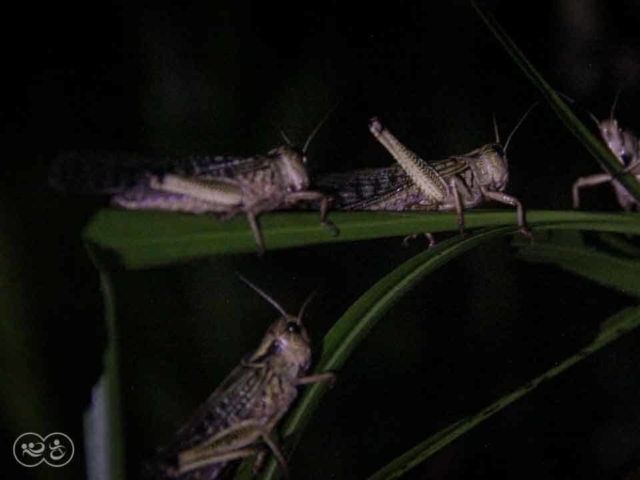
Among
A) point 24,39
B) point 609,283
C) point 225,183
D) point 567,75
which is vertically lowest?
point 609,283

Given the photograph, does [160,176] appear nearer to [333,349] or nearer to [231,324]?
[333,349]

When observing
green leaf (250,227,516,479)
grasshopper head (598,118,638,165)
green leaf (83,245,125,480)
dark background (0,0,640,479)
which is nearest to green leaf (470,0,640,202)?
green leaf (250,227,516,479)

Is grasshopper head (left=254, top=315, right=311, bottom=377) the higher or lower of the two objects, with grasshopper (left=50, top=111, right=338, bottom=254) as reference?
lower

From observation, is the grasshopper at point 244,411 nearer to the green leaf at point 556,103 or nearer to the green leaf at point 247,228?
the green leaf at point 247,228

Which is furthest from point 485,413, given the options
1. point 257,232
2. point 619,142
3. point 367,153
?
point 367,153

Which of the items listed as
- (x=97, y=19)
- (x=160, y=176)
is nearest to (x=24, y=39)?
(x=97, y=19)

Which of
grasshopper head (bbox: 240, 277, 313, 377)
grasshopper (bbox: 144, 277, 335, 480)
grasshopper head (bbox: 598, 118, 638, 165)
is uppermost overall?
grasshopper head (bbox: 598, 118, 638, 165)

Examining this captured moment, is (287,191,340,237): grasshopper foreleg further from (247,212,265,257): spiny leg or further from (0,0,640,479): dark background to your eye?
(0,0,640,479): dark background
